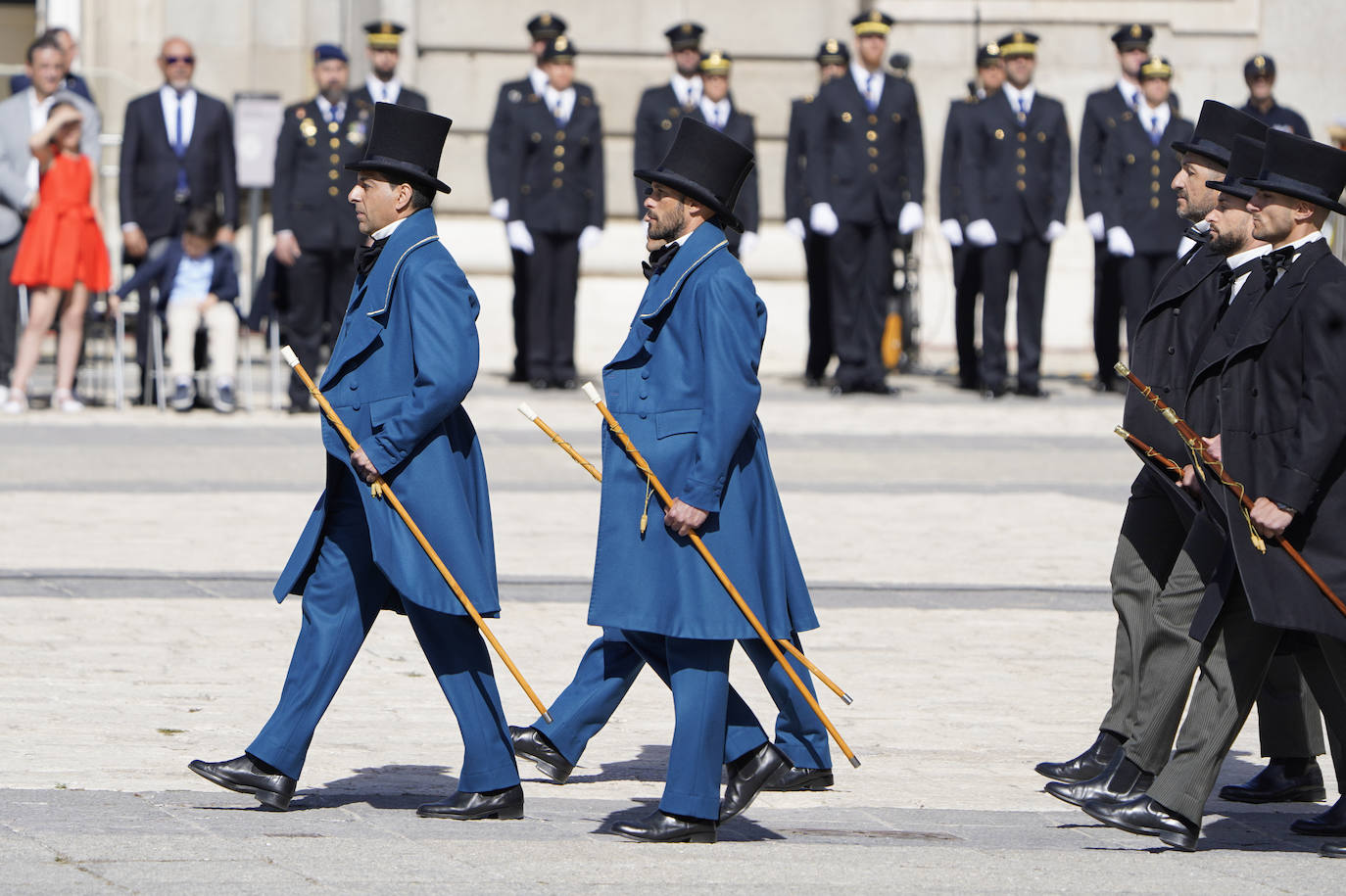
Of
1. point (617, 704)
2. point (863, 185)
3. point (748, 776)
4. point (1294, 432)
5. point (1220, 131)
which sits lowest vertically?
point (748, 776)

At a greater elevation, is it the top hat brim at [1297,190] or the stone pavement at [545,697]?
the top hat brim at [1297,190]

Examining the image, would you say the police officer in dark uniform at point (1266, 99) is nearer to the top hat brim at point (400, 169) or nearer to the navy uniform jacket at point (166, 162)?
the navy uniform jacket at point (166, 162)

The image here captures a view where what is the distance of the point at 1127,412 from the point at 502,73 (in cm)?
1400

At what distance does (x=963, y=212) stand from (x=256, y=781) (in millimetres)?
11611

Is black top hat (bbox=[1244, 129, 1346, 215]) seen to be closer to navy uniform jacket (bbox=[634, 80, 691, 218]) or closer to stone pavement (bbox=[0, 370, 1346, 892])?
stone pavement (bbox=[0, 370, 1346, 892])

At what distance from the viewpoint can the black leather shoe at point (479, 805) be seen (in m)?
5.97

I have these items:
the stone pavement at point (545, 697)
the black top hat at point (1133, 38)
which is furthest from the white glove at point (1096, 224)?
the stone pavement at point (545, 697)

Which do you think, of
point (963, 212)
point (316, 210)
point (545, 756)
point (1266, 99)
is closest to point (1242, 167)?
point (545, 756)

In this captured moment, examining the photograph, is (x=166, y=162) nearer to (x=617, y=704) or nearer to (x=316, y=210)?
(x=316, y=210)

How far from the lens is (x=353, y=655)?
615 cm

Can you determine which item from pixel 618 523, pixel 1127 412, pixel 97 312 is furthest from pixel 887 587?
pixel 97 312

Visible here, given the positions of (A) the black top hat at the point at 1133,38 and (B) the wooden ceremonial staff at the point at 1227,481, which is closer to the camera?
(B) the wooden ceremonial staff at the point at 1227,481

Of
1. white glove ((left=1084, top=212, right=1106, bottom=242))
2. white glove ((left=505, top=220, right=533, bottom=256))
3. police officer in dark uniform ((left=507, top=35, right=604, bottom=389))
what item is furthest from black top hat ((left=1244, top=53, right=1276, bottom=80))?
white glove ((left=505, top=220, right=533, bottom=256))

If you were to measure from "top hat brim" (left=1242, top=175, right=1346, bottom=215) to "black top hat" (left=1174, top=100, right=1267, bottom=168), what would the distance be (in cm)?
32
